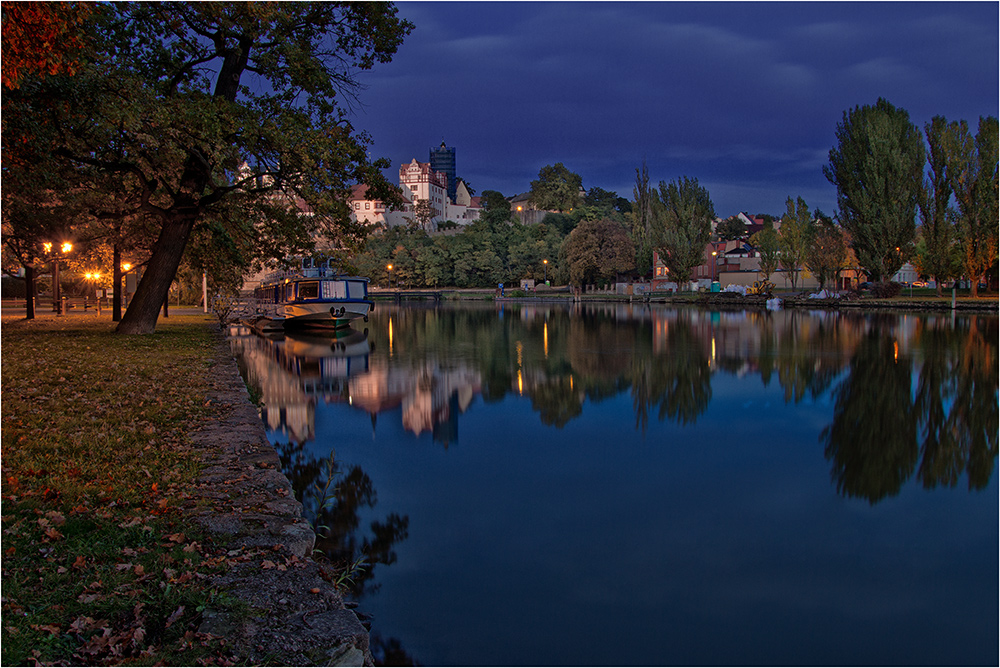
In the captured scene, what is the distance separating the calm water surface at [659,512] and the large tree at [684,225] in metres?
51.8

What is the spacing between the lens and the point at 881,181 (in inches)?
1945

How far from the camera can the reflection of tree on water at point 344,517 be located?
241 inches

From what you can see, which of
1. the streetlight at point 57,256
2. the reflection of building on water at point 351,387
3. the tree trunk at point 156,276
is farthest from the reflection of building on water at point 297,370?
the streetlight at point 57,256

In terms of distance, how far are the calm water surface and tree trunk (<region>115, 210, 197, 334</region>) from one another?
922 centimetres

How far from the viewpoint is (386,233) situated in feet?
401

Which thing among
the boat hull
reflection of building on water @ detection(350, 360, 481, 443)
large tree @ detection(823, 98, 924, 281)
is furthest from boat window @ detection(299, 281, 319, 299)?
large tree @ detection(823, 98, 924, 281)

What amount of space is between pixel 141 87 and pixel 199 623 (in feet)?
54.5

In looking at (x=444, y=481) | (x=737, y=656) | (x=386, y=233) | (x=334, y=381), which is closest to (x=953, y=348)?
(x=334, y=381)

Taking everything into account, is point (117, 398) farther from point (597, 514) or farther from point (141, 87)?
point (141, 87)

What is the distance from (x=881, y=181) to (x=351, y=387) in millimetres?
45978

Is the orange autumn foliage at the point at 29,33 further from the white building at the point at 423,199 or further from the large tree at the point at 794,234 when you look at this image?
the white building at the point at 423,199

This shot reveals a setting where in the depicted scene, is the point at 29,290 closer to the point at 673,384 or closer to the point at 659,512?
the point at 673,384

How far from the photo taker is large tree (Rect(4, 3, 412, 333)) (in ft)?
55.9

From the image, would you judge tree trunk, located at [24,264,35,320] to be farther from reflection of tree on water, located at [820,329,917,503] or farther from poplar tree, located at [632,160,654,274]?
poplar tree, located at [632,160,654,274]
